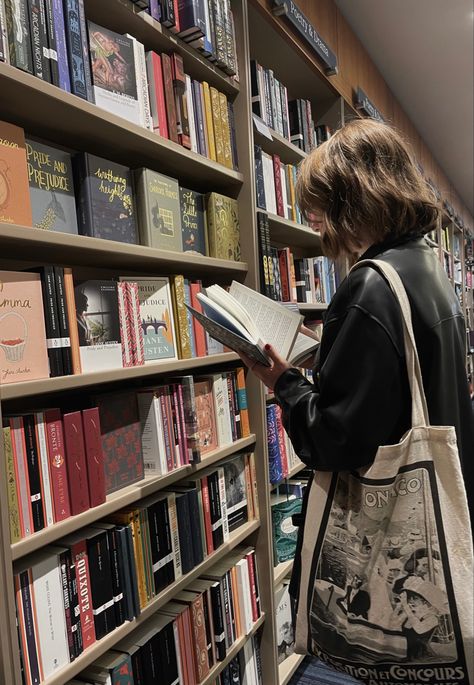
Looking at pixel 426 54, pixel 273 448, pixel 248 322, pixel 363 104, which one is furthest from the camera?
pixel 426 54

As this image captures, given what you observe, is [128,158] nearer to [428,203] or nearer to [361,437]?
[428,203]

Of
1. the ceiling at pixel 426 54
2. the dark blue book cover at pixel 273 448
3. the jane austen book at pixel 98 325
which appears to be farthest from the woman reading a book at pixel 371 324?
the ceiling at pixel 426 54

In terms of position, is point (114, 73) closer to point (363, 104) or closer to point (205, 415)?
point (205, 415)

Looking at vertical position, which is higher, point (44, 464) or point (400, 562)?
point (44, 464)

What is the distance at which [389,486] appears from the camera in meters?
0.82

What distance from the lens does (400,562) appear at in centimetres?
82

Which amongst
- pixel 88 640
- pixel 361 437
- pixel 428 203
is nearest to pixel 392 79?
pixel 428 203

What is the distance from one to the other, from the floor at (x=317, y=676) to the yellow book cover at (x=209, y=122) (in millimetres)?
1858

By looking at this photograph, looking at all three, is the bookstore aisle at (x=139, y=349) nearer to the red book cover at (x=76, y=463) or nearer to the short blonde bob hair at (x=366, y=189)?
the red book cover at (x=76, y=463)

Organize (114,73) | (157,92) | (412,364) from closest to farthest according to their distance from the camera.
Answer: (412,364) → (114,73) → (157,92)

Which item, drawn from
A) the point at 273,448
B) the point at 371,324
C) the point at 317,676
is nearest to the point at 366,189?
the point at 371,324

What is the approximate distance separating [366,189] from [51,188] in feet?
2.12

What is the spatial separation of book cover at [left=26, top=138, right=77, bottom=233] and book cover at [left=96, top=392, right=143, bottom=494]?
15.7 inches

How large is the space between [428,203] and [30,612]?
1.06 metres
